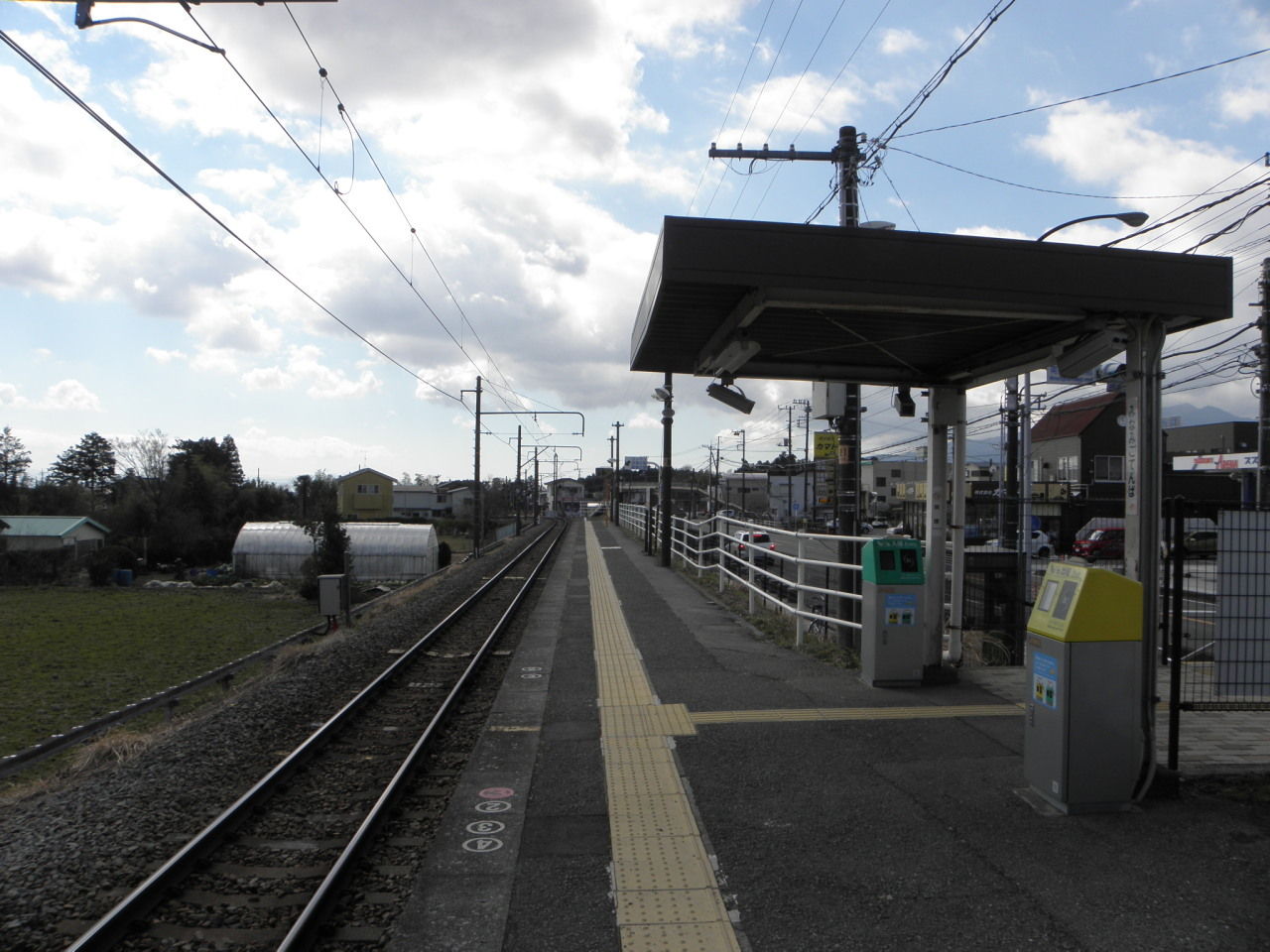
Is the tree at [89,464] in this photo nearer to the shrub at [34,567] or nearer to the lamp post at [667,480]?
the shrub at [34,567]

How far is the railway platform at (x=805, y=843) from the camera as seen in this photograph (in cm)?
384

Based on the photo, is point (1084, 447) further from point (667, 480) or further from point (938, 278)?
point (938, 278)

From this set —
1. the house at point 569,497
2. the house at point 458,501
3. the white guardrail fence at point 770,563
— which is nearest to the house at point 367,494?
the house at point 458,501

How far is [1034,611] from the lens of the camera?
17.9 feet

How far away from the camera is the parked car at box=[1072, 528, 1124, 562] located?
27000 millimetres

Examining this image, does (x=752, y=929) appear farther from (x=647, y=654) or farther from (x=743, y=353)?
(x=647, y=654)

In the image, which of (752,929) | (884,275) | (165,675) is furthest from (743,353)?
(165,675)

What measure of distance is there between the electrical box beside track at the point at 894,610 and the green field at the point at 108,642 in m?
11.9

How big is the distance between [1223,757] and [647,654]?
565 centimetres

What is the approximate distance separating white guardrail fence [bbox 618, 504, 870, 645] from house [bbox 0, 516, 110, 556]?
2888 cm

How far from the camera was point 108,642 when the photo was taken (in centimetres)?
2419

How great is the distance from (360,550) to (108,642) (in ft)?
53.9

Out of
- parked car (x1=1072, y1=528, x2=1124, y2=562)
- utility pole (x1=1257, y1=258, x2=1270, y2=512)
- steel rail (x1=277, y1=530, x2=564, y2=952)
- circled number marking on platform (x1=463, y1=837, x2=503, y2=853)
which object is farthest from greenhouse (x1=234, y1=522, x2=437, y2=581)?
circled number marking on platform (x1=463, y1=837, x2=503, y2=853)

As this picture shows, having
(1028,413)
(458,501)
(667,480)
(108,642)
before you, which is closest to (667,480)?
(667,480)
